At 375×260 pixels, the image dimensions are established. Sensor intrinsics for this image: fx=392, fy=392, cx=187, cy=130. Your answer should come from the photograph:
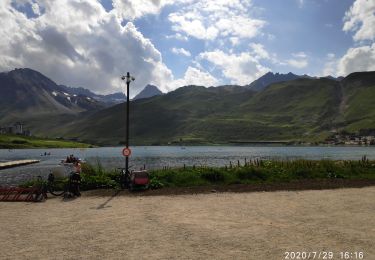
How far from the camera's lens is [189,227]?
1814 cm

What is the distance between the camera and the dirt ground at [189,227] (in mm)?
14204

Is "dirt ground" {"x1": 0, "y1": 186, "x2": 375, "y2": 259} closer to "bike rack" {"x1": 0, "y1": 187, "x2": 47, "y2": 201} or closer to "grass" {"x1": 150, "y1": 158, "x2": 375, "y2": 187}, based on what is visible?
"bike rack" {"x1": 0, "y1": 187, "x2": 47, "y2": 201}

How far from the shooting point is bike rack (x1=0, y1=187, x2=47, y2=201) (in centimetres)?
2836

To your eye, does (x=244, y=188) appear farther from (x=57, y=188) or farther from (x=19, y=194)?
(x=19, y=194)

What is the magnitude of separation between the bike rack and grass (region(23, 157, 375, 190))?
166 inches

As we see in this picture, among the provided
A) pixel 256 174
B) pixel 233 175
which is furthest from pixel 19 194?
pixel 256 174

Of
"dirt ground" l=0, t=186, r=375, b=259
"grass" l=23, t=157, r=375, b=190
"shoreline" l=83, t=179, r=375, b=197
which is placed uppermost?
"grass" l=23, t=157, r=375, b=190

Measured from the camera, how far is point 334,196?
2788 cm

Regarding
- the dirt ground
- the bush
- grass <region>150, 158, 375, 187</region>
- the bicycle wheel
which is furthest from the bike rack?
the bush

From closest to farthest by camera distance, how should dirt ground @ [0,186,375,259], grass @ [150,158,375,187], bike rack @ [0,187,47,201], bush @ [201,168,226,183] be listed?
dirt ground @ [0,186,375,259] < bike rack @ [0,187,47,201] < grass @ [150,158,375,187] < bush @ [201,168,226,183]

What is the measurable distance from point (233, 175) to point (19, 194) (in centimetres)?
1871

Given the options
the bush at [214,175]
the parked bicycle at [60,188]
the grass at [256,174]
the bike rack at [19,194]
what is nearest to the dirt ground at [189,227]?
the parked bicycle at [60,188]

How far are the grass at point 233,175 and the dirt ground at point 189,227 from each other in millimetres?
6277

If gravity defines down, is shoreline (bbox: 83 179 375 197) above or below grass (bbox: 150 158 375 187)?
below
